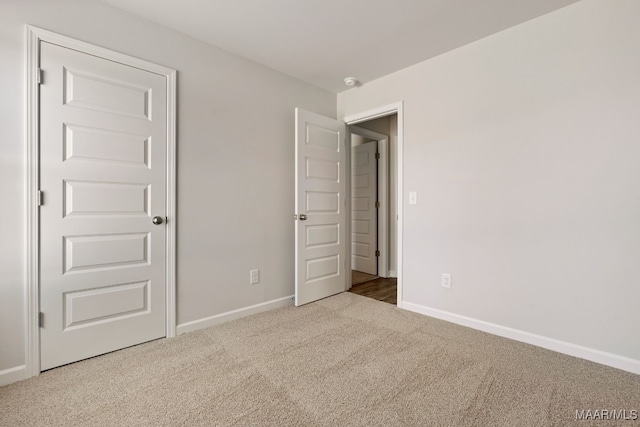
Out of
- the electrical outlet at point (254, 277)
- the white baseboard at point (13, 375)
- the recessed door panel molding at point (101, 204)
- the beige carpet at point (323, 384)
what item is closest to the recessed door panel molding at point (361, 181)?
the electrical outlet at point (254, 277)

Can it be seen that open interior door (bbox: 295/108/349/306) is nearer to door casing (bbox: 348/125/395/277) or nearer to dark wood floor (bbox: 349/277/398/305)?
dark wood floor (bbox: 349/277/398/305)

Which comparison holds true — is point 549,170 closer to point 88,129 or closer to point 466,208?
point 466,208

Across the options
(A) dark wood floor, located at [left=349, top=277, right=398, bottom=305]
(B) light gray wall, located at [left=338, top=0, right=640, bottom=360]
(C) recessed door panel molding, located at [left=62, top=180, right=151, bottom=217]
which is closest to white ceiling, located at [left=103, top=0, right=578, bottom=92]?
(B) light gray wall, located at [left=338, top=0, right=640, bottom=360]

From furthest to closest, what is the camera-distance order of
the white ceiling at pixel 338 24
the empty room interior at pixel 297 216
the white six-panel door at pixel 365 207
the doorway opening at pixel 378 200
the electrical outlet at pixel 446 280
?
the white six-panel door at pixel 365 207 < the doorway opening at pixel 378 200 < the electrical outlet at pixel 446 280 < the white ceiling at pixel 338 24 < the empty room interior at pixel 297 216

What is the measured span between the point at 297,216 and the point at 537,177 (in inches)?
81.5

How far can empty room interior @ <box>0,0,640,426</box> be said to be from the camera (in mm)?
1707

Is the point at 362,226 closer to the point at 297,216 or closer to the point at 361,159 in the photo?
the point at 361,159

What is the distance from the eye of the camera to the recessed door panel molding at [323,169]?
3.18 meters

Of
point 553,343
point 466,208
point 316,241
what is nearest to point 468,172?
point 466,208

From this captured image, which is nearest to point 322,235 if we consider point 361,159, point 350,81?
point 350,81

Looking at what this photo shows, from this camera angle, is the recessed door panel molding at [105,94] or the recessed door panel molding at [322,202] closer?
the recessed door panel molding at [105,94]

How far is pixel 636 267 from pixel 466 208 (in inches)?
43.0

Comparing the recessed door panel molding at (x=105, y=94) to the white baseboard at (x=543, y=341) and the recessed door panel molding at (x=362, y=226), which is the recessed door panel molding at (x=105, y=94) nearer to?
the white baseboard at (x=543, y=341)

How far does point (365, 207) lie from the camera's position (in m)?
4.64
